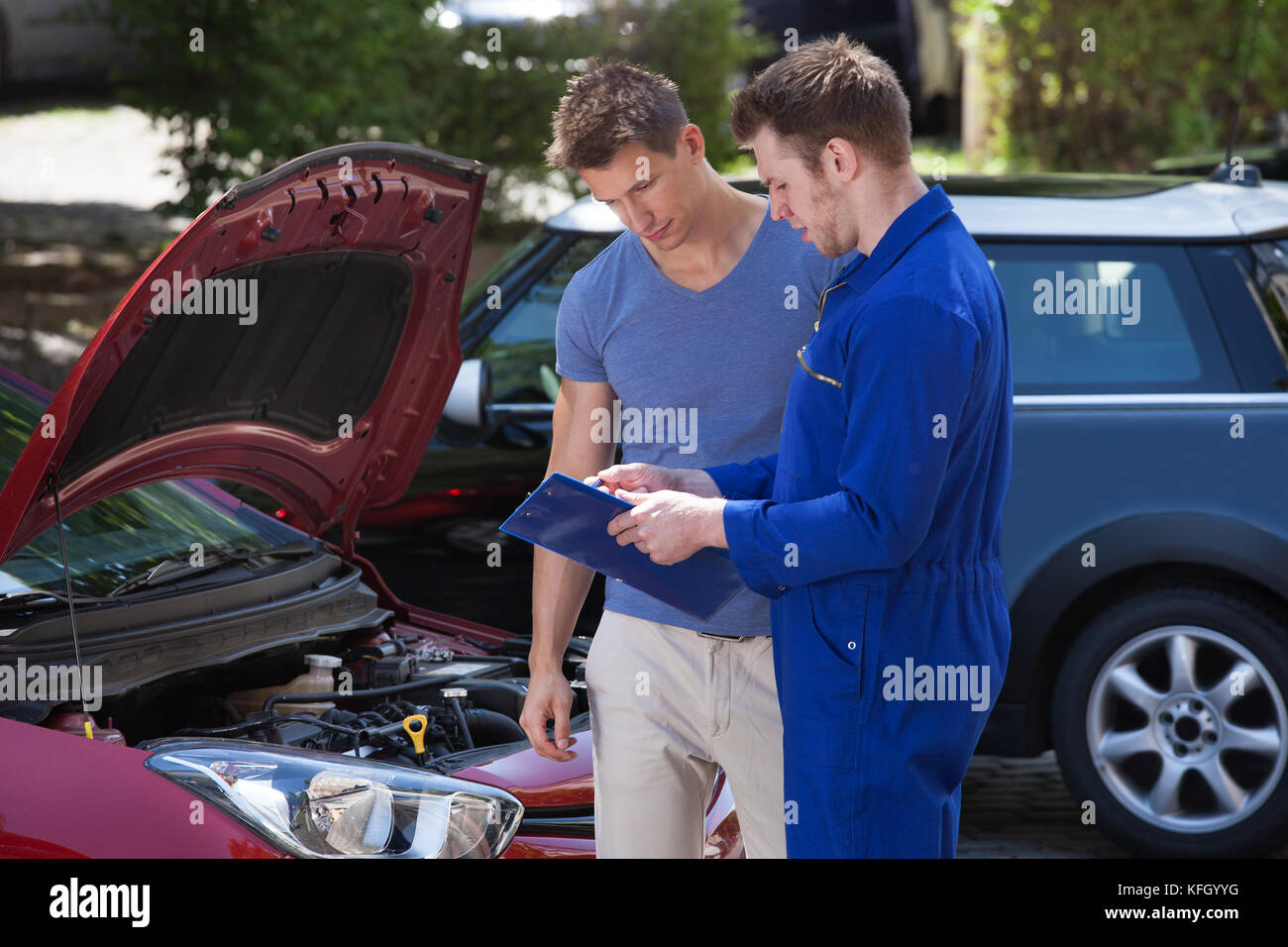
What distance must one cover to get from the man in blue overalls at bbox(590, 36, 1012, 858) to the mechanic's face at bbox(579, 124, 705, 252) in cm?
32

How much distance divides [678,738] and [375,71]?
783 centimetres

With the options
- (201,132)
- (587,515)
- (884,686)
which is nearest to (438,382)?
(587,515)

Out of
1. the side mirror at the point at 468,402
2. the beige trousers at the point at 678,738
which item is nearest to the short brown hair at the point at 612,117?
the beige trousers at the point at 678,738

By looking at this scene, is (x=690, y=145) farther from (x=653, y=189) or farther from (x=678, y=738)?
(x=678, y=738)

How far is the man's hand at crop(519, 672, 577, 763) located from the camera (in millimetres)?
2611

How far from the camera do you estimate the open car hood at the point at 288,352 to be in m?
2.57

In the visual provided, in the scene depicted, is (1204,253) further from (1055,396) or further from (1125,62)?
(1125,62)

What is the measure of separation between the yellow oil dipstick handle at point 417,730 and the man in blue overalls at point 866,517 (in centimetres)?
94

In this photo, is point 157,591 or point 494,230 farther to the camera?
point 494,230

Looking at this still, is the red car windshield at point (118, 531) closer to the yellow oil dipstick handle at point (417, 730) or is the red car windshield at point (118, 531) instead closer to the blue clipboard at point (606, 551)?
the yellow oil dipstick handle at point (417, 730)

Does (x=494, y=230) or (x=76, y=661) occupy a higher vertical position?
(x=494, y=230)

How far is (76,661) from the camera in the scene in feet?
9.32

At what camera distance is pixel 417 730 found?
2980mm

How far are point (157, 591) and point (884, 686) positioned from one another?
175 centimetres
